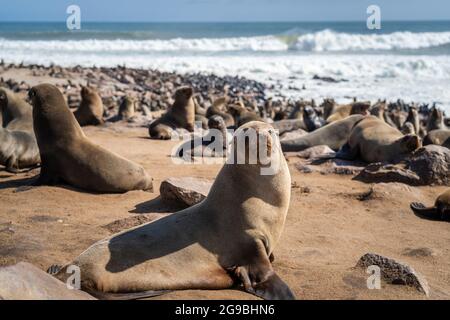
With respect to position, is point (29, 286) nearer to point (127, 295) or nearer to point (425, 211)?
point (127, 295)

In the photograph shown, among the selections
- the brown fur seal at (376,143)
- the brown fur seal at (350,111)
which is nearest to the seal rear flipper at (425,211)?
the brown fur seal at (376,143)

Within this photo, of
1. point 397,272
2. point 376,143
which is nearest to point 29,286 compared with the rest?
point 397,272

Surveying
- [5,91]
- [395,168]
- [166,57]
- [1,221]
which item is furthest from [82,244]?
[166,57]

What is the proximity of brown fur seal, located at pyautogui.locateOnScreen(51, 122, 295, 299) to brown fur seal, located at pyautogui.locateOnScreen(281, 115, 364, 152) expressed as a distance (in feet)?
21.8

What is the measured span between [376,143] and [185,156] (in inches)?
129

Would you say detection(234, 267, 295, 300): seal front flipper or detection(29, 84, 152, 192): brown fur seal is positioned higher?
detection(29, 84, 152, 192): brown fur seal

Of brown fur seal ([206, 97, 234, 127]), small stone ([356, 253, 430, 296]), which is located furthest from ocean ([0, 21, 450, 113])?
small stone ([356, 253, 430, 296])

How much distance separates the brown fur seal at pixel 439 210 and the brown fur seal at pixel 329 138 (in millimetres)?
4198

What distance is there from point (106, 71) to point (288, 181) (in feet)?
79.8

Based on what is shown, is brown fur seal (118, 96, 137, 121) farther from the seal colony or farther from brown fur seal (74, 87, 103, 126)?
brown fur seal (74, 87, 103, 126)

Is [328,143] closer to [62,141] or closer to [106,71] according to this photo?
[62,141]

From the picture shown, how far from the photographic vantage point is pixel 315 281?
3.98 m

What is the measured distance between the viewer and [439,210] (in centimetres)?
638

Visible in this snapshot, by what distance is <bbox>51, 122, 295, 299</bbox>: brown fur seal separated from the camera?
3.70 metres
